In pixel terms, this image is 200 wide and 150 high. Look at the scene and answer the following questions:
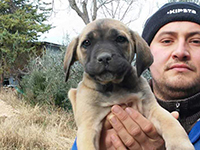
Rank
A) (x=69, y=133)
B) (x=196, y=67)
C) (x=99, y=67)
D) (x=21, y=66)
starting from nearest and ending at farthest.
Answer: (x=99, y=67), (x=196, y=67), (x=69, y=133), (x=21, y=66)

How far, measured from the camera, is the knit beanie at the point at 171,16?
129 inches

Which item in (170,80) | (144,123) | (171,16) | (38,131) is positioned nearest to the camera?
(144,123)

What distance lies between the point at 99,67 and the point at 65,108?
21.3 ft

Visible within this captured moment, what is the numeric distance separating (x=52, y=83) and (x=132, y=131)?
6240 mm

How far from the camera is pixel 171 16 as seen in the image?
338 centimetres

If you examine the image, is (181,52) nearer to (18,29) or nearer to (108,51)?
(108,51)

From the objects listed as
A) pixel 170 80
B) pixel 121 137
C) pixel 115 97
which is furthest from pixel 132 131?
pixel 170 80

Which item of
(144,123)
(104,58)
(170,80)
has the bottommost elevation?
(144,123)

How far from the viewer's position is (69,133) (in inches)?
255

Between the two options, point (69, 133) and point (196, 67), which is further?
point (69, 133)

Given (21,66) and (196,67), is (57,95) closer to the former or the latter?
(196,67)

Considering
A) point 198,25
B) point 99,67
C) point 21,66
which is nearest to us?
point 99,67

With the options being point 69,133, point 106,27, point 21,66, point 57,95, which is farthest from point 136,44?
point 21,66

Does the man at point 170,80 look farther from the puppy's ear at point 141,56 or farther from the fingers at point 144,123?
the puppy's ear at point 141,56
